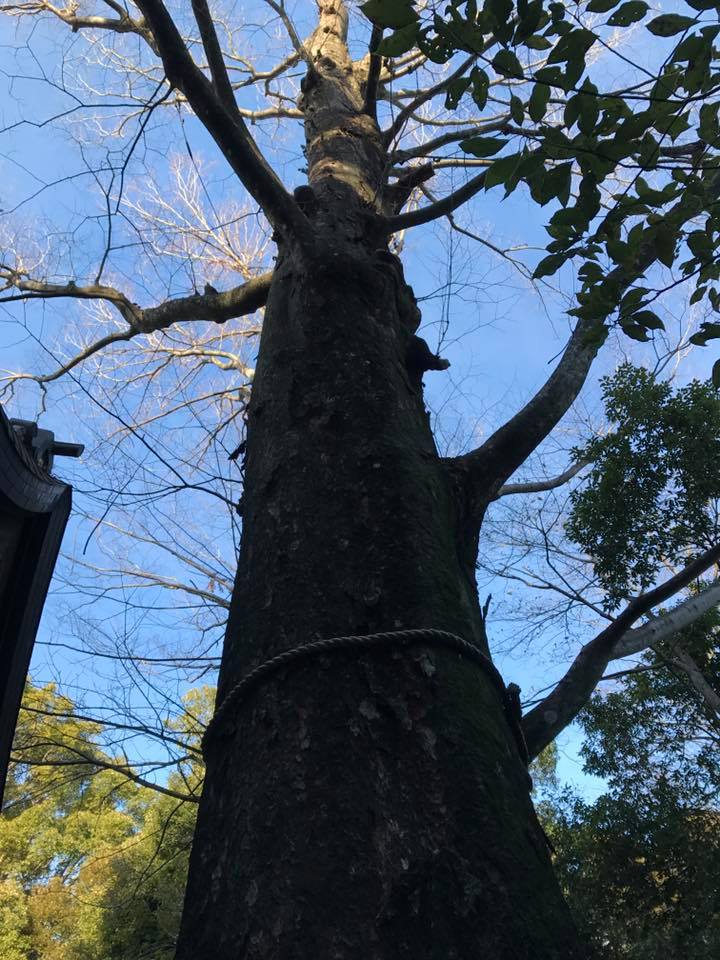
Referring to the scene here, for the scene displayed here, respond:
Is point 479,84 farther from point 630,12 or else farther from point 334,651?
point 334,651

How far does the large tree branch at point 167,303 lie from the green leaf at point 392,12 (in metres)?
1.53

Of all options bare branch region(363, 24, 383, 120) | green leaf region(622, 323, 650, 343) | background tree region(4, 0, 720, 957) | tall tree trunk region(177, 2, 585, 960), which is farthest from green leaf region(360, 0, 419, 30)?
bare branch region(363, 24, 383, 120)

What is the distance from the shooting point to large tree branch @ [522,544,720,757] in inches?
70.3

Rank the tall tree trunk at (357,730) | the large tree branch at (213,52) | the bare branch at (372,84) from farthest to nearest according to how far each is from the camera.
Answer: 1. the bare branch at (372,84)
2. the large tree branch at (213,52)
3. the tall tree trunk at (357,730)

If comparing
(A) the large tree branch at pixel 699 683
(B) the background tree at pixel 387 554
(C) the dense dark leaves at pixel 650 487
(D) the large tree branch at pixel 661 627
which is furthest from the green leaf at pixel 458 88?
(A) the large tree branch at pixel 699 683

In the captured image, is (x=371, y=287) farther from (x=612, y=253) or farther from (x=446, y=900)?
(x=446, y=900)

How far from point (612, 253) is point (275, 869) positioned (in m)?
1.75

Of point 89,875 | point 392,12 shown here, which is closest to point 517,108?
point 392,12

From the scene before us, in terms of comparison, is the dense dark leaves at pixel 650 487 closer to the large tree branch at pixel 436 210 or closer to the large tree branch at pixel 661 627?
the large tree branch at pixel 661 627

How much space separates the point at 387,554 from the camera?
4.53ft

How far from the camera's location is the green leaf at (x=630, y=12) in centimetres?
136

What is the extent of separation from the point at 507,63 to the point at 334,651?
1305 mm

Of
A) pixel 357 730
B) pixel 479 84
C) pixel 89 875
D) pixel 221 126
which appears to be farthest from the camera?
pixel 89 875

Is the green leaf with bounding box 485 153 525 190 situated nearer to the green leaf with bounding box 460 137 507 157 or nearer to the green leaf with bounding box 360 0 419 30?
the green leaf with bounding box 460 137 507 157
